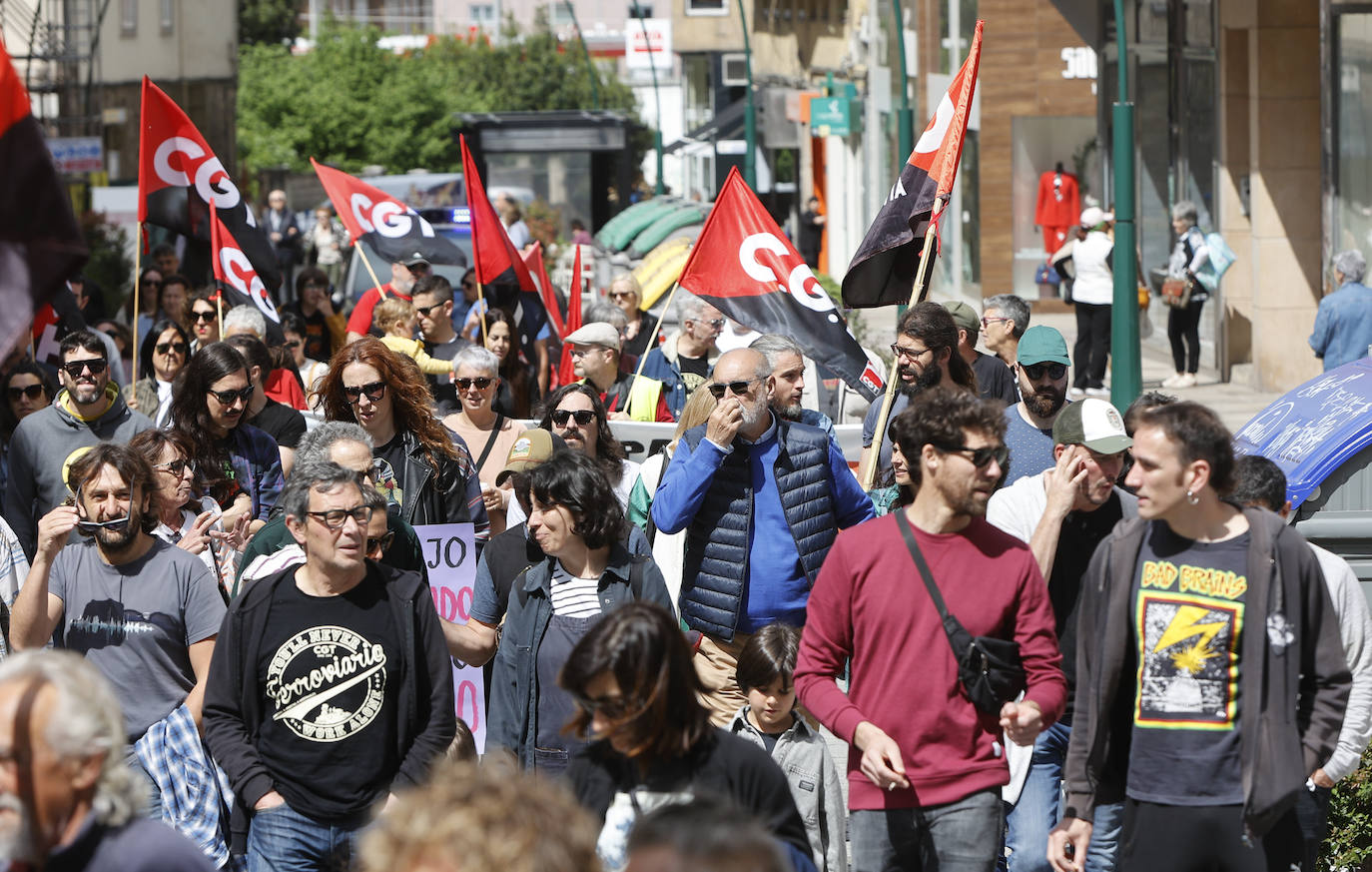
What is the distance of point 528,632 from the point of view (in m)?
5.53

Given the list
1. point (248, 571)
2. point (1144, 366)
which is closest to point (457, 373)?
point (248, 571)

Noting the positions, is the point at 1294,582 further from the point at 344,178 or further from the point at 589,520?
the point at 344,178

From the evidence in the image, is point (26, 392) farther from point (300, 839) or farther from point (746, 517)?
point (300, 839)

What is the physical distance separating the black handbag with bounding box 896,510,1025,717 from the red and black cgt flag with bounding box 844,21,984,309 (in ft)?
13.3

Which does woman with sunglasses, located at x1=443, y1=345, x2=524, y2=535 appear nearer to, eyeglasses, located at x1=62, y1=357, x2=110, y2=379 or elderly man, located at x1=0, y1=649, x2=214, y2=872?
eyeglasses, located at x1=62, y1=357, x2=110, y2=379

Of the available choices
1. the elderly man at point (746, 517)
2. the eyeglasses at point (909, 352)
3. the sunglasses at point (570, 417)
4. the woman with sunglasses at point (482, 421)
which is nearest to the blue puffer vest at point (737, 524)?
the elderly man at point (746, 517)

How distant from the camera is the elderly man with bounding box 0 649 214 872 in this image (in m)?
3.38

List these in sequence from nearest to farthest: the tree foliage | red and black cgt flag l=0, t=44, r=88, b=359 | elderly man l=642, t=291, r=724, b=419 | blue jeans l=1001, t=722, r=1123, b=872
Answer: red and black cgt flag l=0, t=44, r=88, b=359 → blue jeans l=1001, t=722, r=1123, b=872 → elderly man l=642, t=291, r=724, b=419 → the tree foliage

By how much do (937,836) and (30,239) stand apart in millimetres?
2571

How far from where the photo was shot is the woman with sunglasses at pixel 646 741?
396cm

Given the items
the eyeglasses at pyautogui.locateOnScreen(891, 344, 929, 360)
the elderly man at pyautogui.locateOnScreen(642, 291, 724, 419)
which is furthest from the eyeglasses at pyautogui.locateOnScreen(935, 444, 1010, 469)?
the elderly man at pyautogui.locateOnScreen(642, 291, 724, 419)

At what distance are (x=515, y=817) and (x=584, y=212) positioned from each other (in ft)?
98.4

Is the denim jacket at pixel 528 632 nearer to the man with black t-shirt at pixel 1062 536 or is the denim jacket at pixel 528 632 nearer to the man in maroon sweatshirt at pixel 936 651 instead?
the man in maroon sweatshirt at pixel 936 651

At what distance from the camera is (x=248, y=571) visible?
5.76 m
